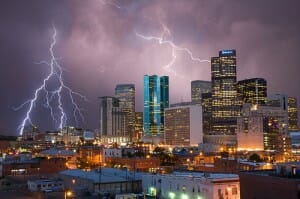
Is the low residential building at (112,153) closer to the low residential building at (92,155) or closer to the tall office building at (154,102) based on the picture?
the low residential building at (92,155)

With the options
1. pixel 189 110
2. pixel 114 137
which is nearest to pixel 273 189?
pixel 189 110

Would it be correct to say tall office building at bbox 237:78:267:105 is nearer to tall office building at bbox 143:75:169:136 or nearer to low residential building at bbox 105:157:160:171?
tall office building at bbox 143:75:169:136

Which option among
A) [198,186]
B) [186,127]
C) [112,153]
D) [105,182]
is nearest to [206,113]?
[186,127]

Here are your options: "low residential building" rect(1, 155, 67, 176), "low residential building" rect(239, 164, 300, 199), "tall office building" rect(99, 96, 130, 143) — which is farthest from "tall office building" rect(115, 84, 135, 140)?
"low residential building" rect(239, 164, 300, 199)

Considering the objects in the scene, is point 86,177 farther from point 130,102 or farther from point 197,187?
point 130,102

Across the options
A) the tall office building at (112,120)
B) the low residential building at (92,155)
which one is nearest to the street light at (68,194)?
the low residential building at (92,155)

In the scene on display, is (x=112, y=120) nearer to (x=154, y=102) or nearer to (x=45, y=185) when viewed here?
(x=154, y=102)
